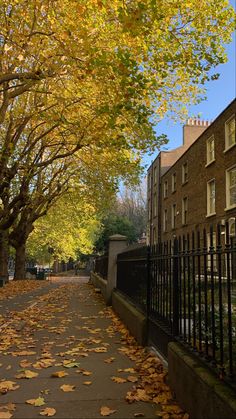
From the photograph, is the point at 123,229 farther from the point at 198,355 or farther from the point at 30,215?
the point at 198,355

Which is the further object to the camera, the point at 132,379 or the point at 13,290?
the point at 13,290

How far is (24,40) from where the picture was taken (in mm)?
11461

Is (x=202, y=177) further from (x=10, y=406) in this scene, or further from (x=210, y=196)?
(x=10, y=406)

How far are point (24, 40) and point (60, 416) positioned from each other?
9989 mm

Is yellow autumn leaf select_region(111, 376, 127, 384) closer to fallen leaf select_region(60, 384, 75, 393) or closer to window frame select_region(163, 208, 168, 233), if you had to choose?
fallen leaf select_region(60, 384, 75, 393)

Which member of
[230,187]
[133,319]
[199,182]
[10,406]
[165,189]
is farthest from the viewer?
[165,189]

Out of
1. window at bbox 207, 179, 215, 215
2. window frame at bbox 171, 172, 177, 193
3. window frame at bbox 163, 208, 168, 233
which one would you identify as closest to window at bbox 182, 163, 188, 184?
window frame at bbox 171, 172, 177, 193

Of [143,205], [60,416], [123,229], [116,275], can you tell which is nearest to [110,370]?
[60,416]

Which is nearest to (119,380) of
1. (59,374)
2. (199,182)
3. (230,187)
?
(59,374)

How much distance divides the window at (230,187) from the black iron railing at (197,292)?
1257 cm

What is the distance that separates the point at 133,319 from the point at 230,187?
1343 centimetres

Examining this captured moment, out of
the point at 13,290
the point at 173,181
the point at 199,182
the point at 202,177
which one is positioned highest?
the point at 173,181

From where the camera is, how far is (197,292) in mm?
5227

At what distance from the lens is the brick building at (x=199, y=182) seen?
2055 cm
